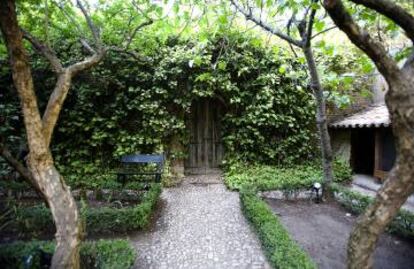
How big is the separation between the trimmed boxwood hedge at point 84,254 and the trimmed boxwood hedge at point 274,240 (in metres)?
1.78

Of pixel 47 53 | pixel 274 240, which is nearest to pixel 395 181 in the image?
pixel 274 240

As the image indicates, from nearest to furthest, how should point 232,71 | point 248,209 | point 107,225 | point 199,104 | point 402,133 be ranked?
point 402,133 < point 107,225 < point 248,209 < point 232,71 < point 199,104

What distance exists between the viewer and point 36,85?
7574 mm

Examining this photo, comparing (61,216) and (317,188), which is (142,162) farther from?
(61,216)

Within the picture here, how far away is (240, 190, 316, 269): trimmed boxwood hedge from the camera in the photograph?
Result: 306 cm

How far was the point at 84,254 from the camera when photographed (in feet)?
10.6

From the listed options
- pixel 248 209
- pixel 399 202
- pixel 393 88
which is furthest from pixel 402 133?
→ pixel 248 209

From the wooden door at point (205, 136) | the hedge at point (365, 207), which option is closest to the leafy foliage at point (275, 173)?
the wooden door at point (205, 136)

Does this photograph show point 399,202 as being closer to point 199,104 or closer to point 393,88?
point 393,88

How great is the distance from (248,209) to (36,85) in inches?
267

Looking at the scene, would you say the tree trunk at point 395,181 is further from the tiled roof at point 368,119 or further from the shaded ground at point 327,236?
the tiled roof at point 368,119

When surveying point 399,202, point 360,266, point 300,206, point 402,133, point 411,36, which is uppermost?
point 411,36

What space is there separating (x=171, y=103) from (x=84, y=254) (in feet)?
18.1

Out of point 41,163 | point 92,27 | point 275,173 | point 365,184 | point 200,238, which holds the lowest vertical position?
point 200,238
